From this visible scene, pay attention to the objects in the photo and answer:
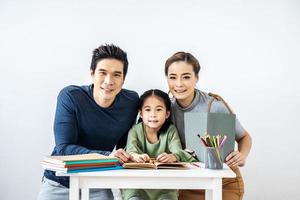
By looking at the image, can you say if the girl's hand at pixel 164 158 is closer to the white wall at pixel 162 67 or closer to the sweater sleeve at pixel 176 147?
the sweater sleeve at pixel 176 147

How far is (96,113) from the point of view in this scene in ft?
6.12

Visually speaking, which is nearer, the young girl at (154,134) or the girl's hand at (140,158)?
the girl's hand at (140,158)

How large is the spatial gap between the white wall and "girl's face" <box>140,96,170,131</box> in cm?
64

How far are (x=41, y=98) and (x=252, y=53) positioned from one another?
1.33 metres

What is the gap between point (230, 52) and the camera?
8.36 ft

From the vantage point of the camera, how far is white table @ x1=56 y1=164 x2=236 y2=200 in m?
1.38

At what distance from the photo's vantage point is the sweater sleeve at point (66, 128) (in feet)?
5.63

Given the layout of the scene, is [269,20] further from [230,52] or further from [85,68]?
[85,68]

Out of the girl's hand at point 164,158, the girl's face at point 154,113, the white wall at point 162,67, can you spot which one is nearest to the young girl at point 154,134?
the girl's face at point 154,113

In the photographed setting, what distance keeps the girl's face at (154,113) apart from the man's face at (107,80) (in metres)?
0.15

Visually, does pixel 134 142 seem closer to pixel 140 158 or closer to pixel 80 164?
pixel 140 158

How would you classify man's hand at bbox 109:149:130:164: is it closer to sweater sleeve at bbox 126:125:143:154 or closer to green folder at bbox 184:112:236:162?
sweater sleeve at bbox 126:125:143:154

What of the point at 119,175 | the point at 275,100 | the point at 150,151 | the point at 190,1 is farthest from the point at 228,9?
the point at 119,175

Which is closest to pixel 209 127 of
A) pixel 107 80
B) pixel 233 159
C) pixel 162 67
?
pixel 233 159
